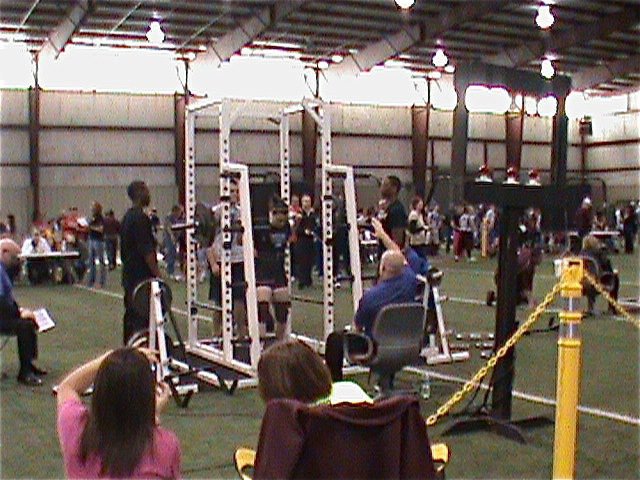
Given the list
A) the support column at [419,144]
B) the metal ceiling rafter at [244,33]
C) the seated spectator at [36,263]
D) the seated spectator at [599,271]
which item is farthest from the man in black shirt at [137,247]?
the support column at [419,144]

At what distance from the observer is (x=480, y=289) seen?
586 inches

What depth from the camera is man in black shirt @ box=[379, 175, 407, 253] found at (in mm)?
7836

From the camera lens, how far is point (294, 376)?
8.70ft

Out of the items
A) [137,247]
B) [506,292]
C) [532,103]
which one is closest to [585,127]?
[532,103]

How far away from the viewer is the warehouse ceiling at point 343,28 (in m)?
21.2

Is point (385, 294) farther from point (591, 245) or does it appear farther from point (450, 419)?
point (591, 245)

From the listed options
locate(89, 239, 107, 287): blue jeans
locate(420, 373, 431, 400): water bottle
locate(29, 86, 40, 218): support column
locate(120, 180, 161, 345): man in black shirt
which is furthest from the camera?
locate(29, 86, 40, 218): support column

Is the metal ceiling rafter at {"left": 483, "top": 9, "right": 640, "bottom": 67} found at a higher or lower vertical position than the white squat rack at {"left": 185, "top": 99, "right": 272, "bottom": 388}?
higher

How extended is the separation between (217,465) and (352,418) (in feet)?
8.79

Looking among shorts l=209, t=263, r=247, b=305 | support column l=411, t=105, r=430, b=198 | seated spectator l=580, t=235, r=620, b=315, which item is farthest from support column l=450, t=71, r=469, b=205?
support column l=411, t=105, r=430, b=198

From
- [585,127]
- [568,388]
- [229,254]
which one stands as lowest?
[568,388]

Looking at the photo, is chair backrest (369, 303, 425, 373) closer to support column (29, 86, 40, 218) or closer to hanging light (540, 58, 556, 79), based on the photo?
hanging light (540, 58, 556, 79)

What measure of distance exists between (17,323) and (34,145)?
17.5 meters

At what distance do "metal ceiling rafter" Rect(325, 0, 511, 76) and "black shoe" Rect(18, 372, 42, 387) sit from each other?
15.9m
